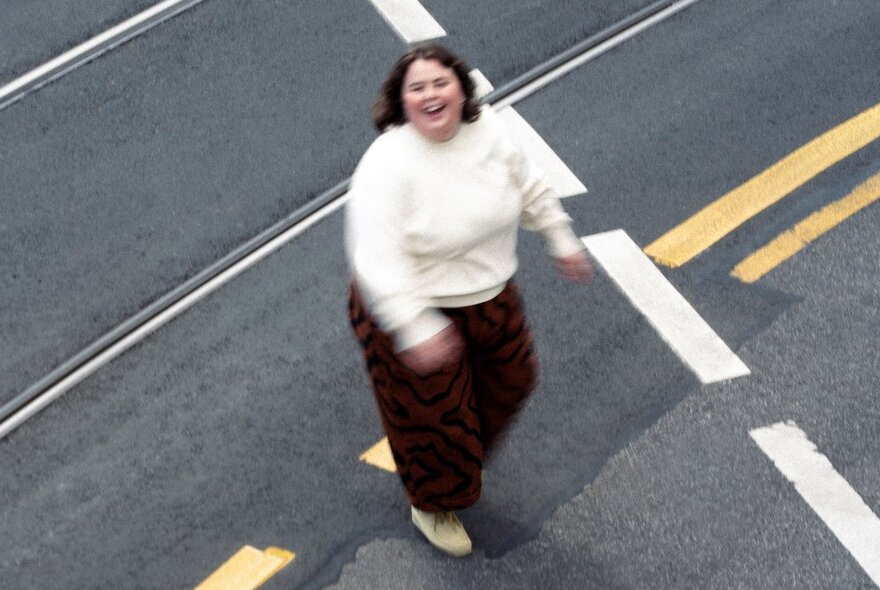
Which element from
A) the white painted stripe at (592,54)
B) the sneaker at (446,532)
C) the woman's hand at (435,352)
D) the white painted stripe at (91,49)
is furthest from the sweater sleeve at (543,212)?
the white painted stripe at (91,49)

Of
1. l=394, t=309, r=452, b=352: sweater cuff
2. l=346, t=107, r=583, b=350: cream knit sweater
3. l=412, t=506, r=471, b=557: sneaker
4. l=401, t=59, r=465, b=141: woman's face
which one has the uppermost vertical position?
l=401, t=59, r=465, b=141: woman's face

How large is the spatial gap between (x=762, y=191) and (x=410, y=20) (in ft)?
7.52

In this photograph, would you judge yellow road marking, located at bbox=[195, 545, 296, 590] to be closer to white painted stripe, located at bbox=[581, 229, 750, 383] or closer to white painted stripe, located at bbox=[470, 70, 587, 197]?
white painted stripe, located at bbox=[581, 229, 750, 383]

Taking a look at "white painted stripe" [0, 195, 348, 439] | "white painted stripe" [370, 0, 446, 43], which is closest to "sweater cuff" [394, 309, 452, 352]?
"white painted stripe" [0, 195, 348, 439]

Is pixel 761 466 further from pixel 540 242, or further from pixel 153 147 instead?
pixel 153 147

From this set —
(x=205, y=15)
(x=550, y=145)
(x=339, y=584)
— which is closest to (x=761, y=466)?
(x=339, y=584)

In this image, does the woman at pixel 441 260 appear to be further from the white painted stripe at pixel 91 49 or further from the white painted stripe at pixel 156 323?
the white painted stripe at pixel 91 49

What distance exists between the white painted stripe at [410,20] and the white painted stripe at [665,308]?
6.04 feet

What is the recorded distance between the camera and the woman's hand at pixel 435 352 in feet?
13.0

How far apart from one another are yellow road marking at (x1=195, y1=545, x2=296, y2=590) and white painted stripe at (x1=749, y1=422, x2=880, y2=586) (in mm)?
1928

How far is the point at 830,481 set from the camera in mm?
5047

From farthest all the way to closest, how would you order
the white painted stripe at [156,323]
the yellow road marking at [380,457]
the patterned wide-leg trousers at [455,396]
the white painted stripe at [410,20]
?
1. the white painted stripe at [410,20]
2. the white painted stripe at [156,323]
3. the yellow road marking at [380,457]
4. the patterned wide-leg trousers at [455,396]

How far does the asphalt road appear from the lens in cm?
499

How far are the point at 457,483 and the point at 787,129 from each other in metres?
2.99
